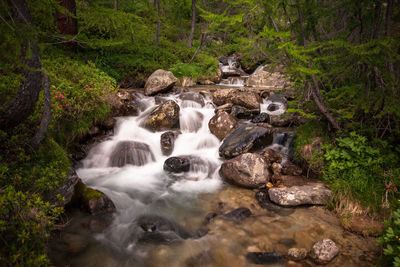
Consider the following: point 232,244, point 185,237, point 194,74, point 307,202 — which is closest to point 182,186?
point 185,237

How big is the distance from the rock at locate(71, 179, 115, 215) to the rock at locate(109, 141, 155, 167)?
85.3 inches

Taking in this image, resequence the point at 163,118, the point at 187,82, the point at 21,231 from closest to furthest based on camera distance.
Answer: the point at 21,231 → the point at 163,118 → the point at 187,82

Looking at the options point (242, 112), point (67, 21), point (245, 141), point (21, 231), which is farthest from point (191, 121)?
point (67, 21)

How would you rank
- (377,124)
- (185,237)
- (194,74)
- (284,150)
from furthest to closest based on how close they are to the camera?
(194,74) → (284,150) → (377,124) → (185,237)

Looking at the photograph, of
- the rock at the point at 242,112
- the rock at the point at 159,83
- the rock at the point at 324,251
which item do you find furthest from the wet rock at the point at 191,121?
the rock at the point at 324,251

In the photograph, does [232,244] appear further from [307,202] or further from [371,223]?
[371,223]

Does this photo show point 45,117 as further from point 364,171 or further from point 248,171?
point 364,171

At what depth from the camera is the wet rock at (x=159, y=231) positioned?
4.62 metres

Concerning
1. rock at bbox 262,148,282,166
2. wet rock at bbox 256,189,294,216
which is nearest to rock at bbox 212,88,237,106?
rock at bbox 262,148,282,166

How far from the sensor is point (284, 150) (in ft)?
25.0

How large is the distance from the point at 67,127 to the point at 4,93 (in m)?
1.93

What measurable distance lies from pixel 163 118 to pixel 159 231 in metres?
5.03

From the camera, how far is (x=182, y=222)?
5250 millimetres

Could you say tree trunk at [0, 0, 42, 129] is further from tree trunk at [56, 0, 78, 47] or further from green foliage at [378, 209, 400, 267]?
tree trunk at [56, 0, 78, 47]
